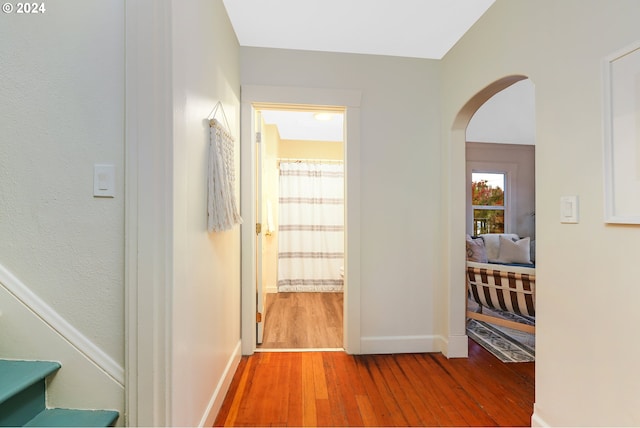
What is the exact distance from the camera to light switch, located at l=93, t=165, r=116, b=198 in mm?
996

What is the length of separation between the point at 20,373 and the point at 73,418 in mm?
235

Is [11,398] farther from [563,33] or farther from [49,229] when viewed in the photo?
[563,33]

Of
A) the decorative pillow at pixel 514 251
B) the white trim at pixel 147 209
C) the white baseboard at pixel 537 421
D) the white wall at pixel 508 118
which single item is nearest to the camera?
the white trim at pixel 147 209

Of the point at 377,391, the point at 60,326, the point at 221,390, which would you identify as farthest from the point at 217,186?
the point at 377,391

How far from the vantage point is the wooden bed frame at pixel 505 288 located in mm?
1978

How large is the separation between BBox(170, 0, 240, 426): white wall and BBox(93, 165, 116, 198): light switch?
21cm

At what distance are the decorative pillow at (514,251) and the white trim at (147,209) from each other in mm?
4002

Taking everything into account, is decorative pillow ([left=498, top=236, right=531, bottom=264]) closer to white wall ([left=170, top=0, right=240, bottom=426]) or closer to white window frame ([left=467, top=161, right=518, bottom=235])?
white window frame ([left=467, top=161, right=518, bottom=235])

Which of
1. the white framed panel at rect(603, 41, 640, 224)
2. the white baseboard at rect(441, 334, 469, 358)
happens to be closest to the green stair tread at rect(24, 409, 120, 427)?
the white framed panel at rect(603, 41, 640, 224)

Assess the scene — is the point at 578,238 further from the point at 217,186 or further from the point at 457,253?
the point at 217,186

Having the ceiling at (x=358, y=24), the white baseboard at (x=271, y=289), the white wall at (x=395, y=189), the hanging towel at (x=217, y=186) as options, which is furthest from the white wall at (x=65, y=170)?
the white baseboard at (x=271, y=289)

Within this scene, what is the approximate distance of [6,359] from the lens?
977mm

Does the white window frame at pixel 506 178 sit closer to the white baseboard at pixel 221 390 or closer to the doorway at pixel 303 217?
the doorway at pixel 303 217

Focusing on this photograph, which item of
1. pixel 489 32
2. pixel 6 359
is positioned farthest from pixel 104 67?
pixel 489 32
